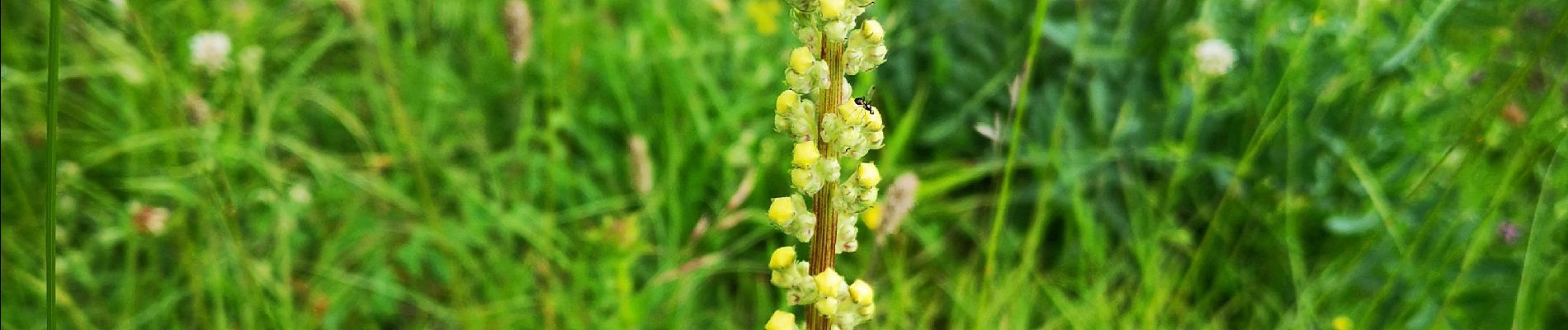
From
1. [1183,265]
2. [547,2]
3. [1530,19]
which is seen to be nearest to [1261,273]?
[1183,265]

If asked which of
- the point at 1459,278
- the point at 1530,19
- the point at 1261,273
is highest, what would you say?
the point at 1530,19

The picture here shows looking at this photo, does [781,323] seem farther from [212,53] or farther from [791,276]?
[212,53]

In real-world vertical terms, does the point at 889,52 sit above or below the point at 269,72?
below

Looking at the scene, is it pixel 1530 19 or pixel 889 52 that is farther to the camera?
pixel 889 52

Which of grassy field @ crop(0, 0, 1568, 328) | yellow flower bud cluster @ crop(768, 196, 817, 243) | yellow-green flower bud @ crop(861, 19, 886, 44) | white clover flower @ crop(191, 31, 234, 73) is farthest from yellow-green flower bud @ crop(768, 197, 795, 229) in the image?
white clover flower @ crop(191, 31, 234, 73)

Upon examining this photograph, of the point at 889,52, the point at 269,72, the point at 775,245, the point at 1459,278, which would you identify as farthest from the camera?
the point at 269,72

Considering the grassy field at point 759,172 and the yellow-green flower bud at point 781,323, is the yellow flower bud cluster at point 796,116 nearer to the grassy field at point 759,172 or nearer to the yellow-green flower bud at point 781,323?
the yellow-green flower bud at point 781,323

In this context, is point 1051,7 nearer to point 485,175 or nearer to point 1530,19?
point 1530,19

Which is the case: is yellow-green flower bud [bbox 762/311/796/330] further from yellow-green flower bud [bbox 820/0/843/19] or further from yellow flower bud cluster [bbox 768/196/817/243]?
yellow-green flower bud [bbox 820/0/843/19]
